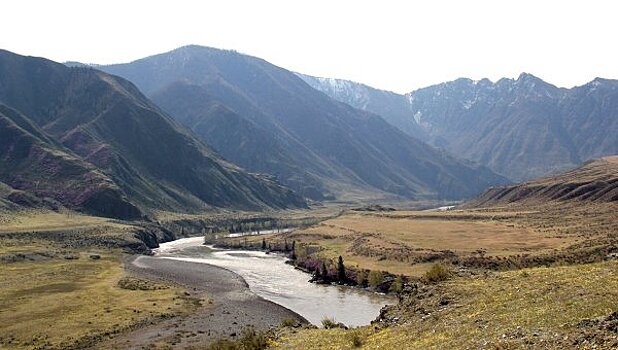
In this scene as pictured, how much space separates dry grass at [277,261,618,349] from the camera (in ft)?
101

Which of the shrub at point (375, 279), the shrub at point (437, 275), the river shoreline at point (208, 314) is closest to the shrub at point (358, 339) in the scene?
the shrub at point (437, 275)

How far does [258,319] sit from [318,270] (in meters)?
41.3

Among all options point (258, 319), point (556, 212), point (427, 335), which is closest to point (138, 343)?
point (258, 319)

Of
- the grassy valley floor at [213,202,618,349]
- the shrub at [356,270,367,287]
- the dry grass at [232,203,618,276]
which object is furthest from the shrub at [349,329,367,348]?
the dry grass at [232,203,618,276]

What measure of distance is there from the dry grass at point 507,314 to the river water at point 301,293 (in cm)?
3756

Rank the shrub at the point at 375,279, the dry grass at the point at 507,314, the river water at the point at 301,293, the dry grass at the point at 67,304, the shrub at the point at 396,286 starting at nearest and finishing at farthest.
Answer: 1. the dry grass at the point at 507,314
2. the dry grass at the point at 67,304
3. the river water at the point at 301,293
4. the shrub at the point at 396,286
5. the shrub at the point at 375,279

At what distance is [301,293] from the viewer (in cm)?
11475

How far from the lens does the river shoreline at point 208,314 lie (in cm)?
7756

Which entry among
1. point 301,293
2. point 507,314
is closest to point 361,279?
point 301,293

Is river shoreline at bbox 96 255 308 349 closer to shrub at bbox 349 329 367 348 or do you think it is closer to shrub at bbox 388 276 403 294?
shrub at bbox 388 276 403 294

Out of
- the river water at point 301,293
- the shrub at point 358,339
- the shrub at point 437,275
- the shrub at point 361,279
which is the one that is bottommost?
the river water at point 301,293

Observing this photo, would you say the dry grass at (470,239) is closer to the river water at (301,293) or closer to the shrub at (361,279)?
the shrub at (361,279)

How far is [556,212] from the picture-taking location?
187375 mm

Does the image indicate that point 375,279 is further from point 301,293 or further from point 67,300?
point 67,300
